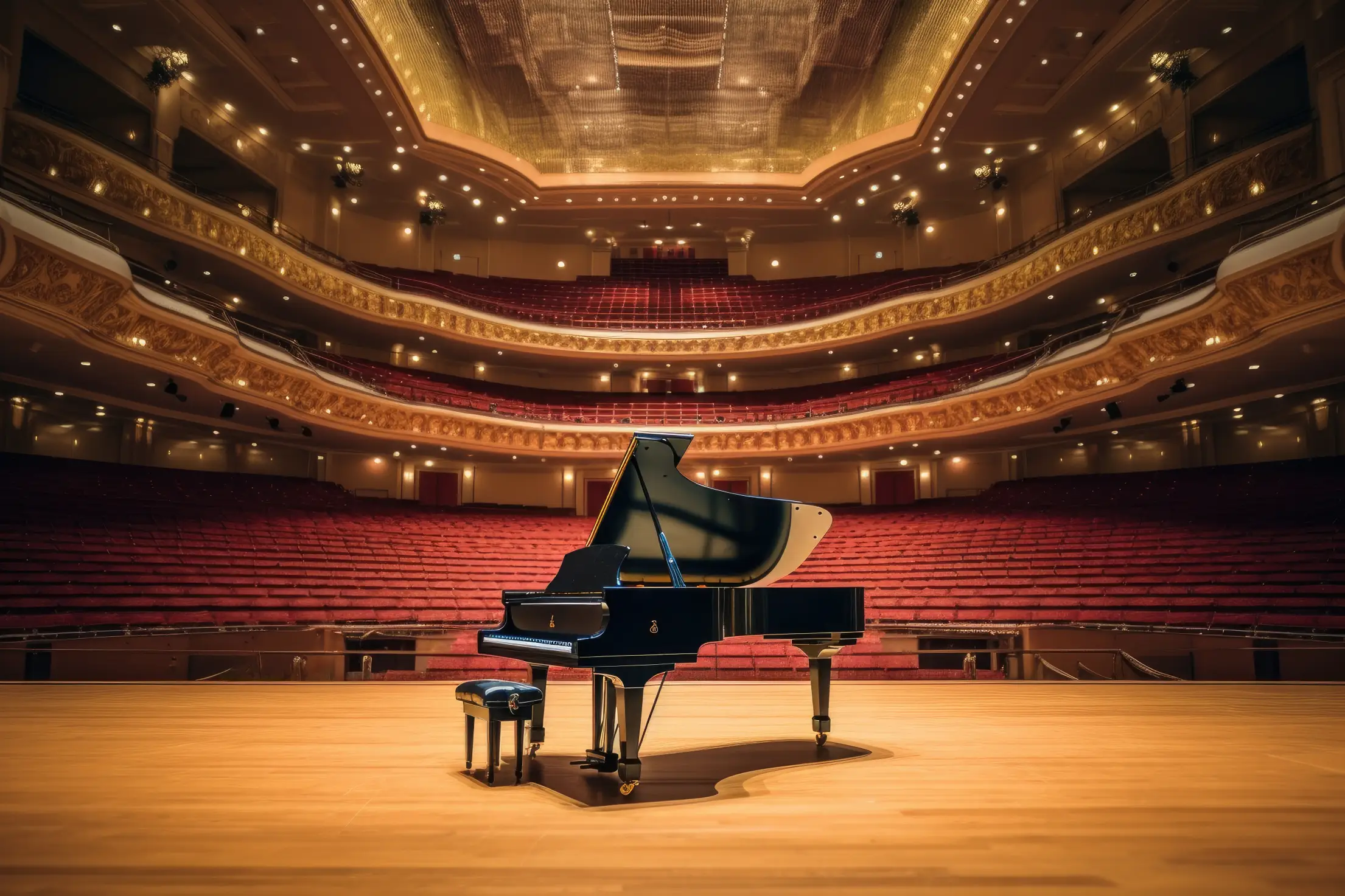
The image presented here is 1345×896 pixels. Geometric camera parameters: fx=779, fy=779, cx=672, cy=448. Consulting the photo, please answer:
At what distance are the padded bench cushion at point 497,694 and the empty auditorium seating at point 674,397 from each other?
11.9 metres

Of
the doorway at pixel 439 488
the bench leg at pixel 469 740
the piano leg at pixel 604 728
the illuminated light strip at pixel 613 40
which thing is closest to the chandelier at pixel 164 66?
the illuminated light strip at pixel 613 40

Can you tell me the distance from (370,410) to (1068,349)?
1107cm

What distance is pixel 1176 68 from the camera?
480 inches

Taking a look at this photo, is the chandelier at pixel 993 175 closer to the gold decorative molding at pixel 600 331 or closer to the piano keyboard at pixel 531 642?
the gold decorative molding at pixel 600 331

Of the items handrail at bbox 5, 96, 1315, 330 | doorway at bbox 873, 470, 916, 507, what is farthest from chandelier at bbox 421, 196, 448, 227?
doorway at bbox 873, 470, 916, 507

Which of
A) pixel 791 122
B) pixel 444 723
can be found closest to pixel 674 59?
pixel 791 122

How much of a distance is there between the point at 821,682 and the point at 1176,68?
43.8 ft

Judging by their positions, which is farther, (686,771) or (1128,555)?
(1128,555)

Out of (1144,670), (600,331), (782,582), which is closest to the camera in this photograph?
(1144,670)

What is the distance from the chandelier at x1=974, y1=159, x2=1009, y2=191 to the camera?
16047 mm

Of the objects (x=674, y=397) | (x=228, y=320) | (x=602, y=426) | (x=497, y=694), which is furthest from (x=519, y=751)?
(x=674, y=397)

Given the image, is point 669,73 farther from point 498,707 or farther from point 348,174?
point 498,707

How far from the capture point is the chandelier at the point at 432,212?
58.2ft

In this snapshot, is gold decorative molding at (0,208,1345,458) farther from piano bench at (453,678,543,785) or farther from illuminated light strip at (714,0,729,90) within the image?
illuminated light strip at (714,0,729,90)
